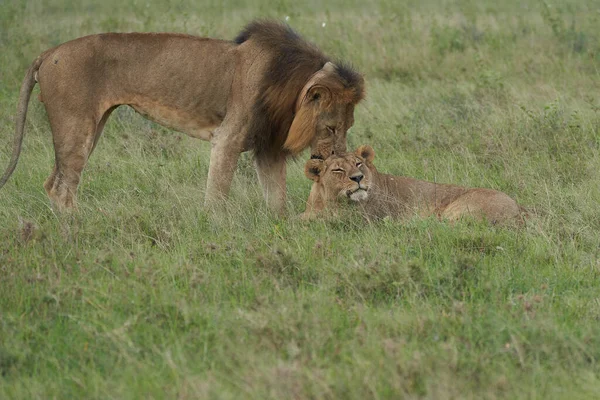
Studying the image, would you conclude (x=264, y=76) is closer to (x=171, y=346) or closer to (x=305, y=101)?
(x=305, y=101)

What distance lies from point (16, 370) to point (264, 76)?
290 centimetres

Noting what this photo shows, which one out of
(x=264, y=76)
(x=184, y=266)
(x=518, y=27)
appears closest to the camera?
(x=184, y=266)

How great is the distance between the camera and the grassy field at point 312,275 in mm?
3443

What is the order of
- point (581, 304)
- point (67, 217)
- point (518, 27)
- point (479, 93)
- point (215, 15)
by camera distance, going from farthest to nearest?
point (215, 15)
point (518, 27)
point (479, 93)
point (67, 217)
point (581, 304)

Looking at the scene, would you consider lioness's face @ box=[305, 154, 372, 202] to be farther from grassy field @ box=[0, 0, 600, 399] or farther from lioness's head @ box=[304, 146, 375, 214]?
grassy field @ box=[0, 0, 600, 399]

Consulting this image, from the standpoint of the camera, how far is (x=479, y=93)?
28.5 ft

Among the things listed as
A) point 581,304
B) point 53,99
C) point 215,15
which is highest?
point 53,99

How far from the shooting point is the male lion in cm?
579

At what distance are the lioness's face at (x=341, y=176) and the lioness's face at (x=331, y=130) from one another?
84mm

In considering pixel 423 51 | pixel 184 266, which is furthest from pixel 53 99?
pixel 423 51

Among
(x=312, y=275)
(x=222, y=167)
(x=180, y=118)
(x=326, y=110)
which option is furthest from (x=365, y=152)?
(x=312, y=275)

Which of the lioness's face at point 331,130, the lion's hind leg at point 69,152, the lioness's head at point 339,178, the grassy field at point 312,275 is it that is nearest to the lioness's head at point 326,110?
the lioness's face at point 331,130

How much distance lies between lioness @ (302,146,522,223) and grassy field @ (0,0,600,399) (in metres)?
0.19

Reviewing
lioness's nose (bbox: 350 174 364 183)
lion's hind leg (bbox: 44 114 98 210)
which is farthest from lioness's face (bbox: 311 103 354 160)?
lion's hind leg (bbox: 44 114 98 210)
